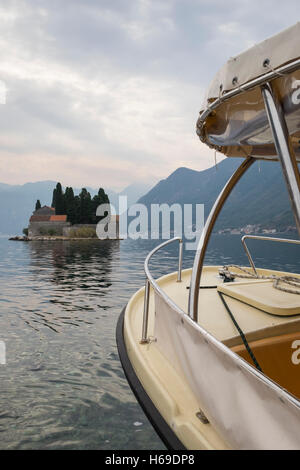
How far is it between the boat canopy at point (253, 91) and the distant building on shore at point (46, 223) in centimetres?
6849

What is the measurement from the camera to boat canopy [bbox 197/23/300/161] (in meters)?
1.65

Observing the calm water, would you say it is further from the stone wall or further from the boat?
the stone wall

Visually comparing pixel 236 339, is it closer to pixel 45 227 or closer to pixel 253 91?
pixel 253 91

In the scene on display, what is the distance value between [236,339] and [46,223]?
7345 cm

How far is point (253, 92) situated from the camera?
6.46 feet

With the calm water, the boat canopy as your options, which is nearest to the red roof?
the calm water

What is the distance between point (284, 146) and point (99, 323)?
21.6 ft

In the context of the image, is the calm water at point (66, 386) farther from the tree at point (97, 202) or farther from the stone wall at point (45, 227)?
the stone wall at point (45, 227)

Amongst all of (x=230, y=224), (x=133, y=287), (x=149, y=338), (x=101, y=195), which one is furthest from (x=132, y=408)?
(x=230, y=224)

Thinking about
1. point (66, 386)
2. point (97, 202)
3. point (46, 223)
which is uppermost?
point (97, 202)

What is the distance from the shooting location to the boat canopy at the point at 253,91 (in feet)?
5.41

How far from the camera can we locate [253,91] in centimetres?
196

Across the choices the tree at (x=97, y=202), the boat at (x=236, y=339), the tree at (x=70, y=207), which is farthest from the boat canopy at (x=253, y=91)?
the tree at (x=70, y=207)

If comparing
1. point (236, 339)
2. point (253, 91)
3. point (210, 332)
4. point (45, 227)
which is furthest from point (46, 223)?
point (253, 91)
